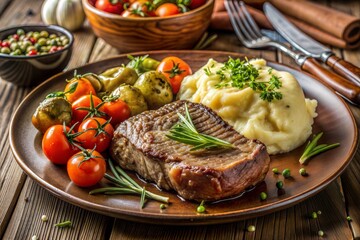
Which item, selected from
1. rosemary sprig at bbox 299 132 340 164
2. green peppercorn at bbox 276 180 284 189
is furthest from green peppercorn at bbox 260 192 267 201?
rosemary sprig at bbox 299 132 340 164

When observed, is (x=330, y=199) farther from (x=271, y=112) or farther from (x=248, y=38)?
(x=248, y=38)

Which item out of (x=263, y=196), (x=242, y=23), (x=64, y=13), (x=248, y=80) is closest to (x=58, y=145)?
(x=263, y=196)

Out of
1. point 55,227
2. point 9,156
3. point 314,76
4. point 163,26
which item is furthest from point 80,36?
point 55,227

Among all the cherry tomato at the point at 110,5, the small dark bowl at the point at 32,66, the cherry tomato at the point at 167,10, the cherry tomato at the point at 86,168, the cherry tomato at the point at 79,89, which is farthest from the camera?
the cherry tomato at the point at 110,5

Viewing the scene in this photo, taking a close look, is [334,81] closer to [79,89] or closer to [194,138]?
[194,138]

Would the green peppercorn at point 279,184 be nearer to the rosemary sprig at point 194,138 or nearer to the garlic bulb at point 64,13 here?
the rosemary sprig at point 194,138

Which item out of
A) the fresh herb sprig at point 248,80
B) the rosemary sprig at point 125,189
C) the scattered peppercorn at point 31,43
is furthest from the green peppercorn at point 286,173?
the scattered peppercorn at point 31,43
